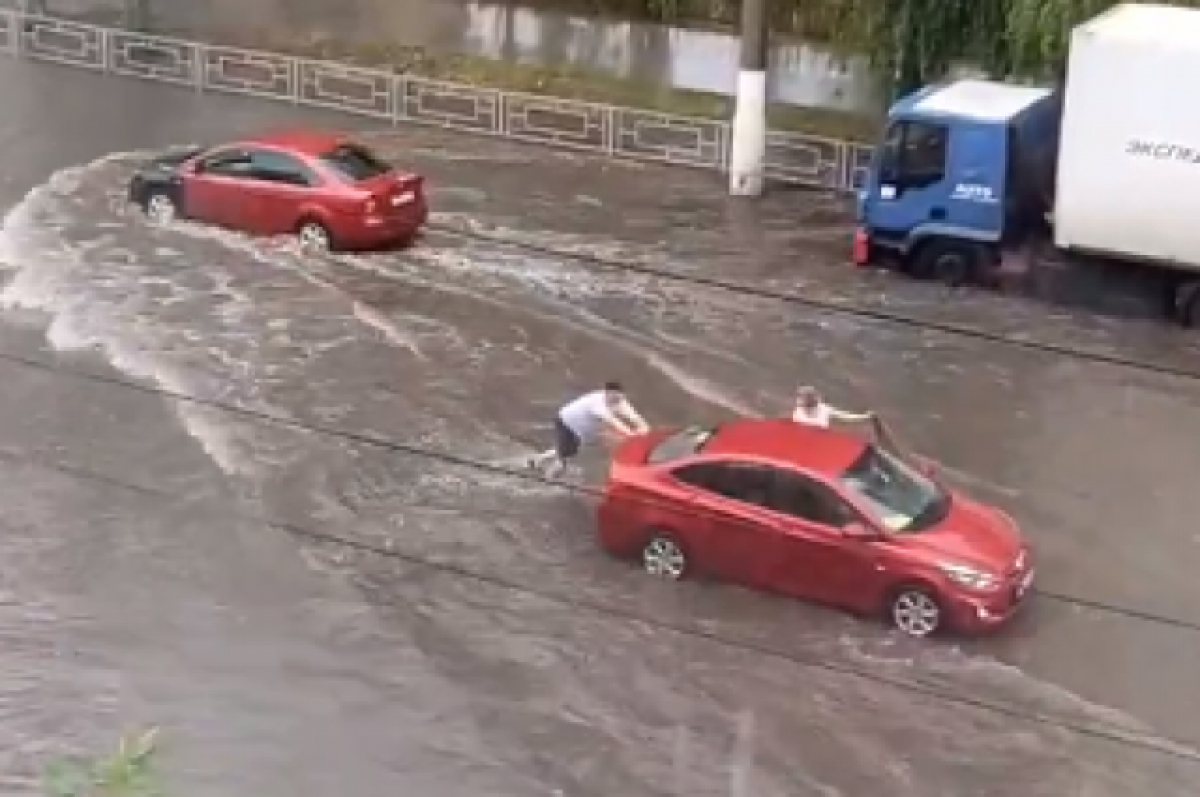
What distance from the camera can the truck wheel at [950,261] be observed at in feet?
72.4

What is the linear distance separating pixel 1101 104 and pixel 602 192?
6416 mm

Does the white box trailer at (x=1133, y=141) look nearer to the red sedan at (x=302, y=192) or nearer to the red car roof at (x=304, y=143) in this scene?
the red sedan at (x=302, y=192)

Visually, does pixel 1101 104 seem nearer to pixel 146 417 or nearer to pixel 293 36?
pixel 146 417

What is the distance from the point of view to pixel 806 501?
1495cm

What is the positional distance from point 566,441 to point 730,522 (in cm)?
220

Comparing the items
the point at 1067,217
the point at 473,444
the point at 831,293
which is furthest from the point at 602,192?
the point at 473,444

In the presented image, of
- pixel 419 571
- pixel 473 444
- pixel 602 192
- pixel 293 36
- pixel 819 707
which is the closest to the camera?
pixel 819 707

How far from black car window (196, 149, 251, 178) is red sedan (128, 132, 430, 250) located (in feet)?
0.04

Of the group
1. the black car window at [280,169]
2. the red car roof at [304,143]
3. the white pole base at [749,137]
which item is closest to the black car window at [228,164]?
the black car window at [280,169]

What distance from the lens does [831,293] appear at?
21891 millimetres

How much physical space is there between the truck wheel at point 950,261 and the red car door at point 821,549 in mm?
7760

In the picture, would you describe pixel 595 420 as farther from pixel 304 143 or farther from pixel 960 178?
pixel 304 143

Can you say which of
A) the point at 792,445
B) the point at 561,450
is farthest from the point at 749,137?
the point at 792,445

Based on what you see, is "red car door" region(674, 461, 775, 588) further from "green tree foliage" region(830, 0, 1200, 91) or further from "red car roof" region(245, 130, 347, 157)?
"green tree foliage" region(830, 0, 1200, 91)
